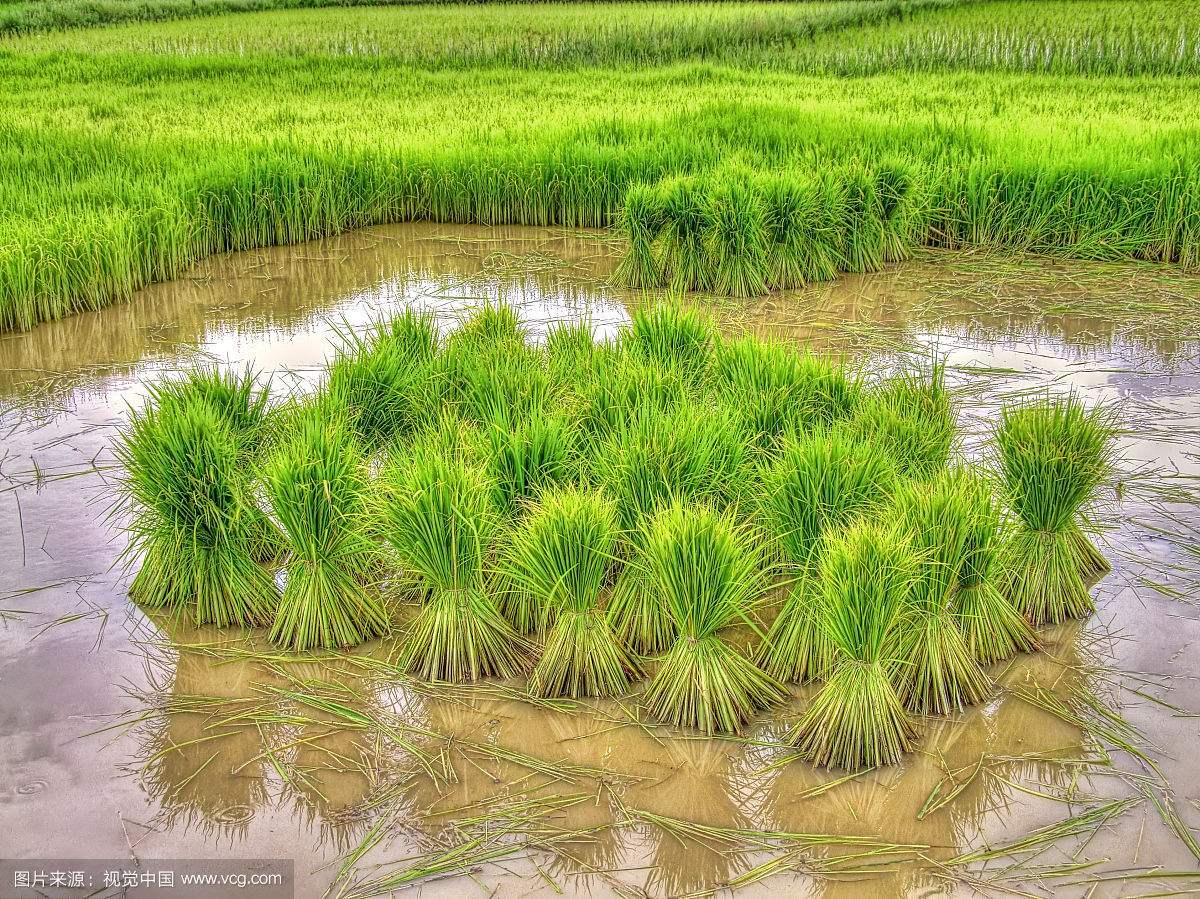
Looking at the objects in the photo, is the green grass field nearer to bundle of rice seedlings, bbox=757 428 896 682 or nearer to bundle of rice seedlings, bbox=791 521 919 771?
bundle of rice seedlings, bbox=757 428 896 682

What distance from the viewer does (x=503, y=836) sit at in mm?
2574

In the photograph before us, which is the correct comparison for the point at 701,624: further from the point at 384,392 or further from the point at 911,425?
the point at 384,392

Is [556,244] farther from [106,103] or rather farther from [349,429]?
[106,103]

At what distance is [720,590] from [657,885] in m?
0.83

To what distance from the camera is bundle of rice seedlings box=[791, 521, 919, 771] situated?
2799 millimetres

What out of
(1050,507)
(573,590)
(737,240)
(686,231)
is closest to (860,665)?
(573,590)

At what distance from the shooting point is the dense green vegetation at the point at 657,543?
9.77ft

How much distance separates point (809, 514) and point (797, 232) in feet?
13.2

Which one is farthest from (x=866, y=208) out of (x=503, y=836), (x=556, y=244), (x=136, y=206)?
(x=503, y=836)

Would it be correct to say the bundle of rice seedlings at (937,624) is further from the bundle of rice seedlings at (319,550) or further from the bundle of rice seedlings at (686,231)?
the bundle of rice seedlings at (686,231)

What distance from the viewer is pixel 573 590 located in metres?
3.12

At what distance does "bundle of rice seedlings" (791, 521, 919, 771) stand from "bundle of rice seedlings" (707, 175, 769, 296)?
165 inches

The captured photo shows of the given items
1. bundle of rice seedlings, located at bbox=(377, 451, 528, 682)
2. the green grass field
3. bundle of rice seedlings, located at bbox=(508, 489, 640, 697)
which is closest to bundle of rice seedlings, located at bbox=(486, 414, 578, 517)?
bundle of rice seedlings, located at bbox=(377, 451, 528, 682)

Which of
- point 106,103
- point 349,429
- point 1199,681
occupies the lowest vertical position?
point 1199,681
